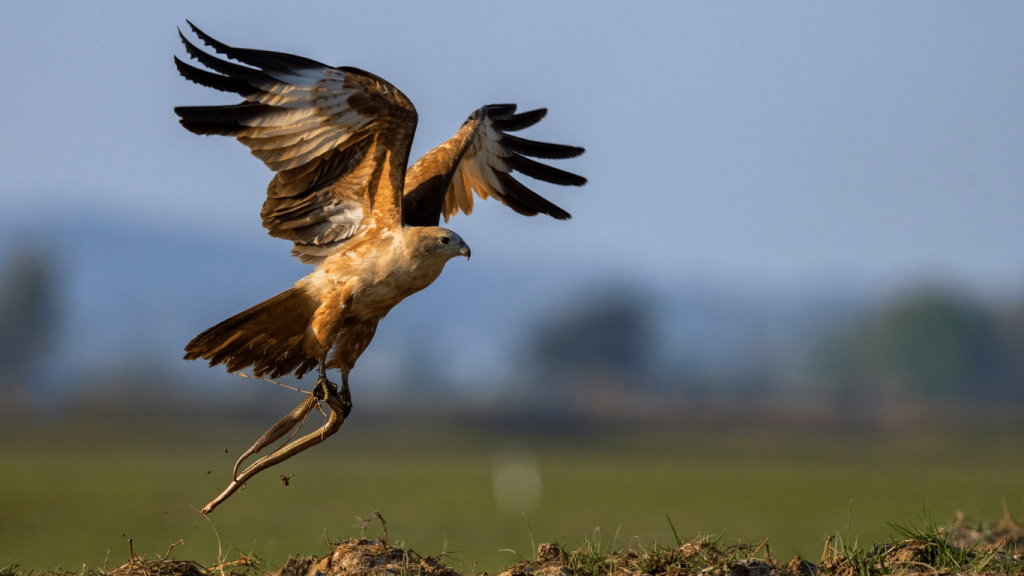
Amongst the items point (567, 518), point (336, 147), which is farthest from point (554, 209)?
point (567, 518)

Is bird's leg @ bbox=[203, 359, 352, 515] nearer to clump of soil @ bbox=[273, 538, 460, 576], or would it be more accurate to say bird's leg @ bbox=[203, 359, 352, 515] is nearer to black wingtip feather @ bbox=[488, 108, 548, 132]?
clump of soil @ bbox=[273, 538, 460, 576]

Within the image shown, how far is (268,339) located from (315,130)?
4.80 feet

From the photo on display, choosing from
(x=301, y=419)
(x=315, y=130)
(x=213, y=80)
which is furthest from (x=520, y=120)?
(x=301, y=419)

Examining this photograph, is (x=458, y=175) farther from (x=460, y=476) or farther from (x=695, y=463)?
(x=695, y=463)

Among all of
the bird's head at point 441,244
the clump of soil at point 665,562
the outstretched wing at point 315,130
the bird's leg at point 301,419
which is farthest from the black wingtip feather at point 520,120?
the clump of soil at point 665,562

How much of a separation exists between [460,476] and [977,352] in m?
80.2

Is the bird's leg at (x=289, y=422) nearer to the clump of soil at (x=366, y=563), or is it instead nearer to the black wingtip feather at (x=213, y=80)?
the clump of soil at (x=366, y=563)

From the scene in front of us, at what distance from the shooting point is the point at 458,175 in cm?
891

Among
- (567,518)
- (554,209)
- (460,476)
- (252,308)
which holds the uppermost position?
(554,209)

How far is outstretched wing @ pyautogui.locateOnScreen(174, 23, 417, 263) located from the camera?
21.4ft

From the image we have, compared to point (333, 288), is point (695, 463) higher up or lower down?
lower down

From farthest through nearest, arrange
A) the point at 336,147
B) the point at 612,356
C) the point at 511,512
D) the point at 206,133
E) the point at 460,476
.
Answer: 1. the point at 612,356
2. the point at 460,476
3. the point at 511,512
4. the point at 336,147
5. the point at 206,133

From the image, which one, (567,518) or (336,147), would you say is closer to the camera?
(336,147)

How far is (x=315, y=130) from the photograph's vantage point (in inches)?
267
